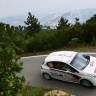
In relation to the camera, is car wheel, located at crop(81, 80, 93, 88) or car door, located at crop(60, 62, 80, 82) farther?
car door, located at crop(60, 62, 80, 82)

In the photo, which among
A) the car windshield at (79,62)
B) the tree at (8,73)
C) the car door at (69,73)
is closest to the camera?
the tree at (8,73)

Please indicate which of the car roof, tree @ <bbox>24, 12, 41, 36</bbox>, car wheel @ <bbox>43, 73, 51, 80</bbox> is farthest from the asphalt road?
tree @ <bbox>24, 12, 41, 36</bbox>

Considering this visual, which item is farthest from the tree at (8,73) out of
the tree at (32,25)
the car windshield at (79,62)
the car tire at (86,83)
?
the tree at (32,25)

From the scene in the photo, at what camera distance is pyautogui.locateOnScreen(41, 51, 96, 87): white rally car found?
15.5 m

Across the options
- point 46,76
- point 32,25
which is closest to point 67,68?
point 46,76

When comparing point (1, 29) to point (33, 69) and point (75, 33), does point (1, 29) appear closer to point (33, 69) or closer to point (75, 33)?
point (33, 69)

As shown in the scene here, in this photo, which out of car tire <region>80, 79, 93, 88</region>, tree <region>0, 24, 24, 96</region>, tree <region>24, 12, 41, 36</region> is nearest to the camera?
tree <region>0, 24, 24, 96</region>

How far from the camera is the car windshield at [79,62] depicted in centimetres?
1592

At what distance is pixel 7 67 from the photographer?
414 inches

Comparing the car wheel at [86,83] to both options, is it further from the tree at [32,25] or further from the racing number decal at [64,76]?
the tree at [32,25]

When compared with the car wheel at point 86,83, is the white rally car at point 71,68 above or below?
above

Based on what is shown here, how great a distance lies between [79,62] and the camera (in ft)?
53.5

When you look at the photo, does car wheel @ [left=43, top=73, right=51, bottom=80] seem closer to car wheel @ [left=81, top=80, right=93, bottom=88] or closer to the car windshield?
the car windshield

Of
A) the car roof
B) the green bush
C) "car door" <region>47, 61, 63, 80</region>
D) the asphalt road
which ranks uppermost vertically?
the green bush
